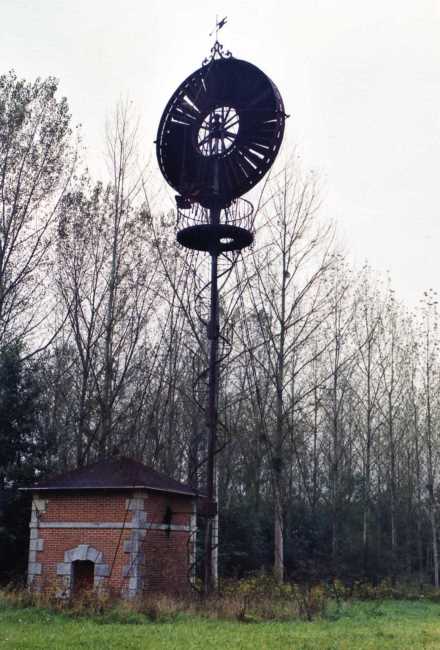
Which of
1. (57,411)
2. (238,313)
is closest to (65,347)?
(57,411)

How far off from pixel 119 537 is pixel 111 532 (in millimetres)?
264

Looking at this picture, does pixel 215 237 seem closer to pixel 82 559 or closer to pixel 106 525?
pixel 106 525

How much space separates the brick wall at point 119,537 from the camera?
614 inches

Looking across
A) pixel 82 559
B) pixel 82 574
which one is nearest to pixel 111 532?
pixel 82 559

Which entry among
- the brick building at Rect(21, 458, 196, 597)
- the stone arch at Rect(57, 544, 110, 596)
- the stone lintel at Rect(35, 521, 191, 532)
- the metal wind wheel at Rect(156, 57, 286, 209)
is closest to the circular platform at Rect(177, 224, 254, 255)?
the metal wind wheel at Rect(156, 57, 286, 209)

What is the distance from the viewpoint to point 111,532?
15906 millimetres

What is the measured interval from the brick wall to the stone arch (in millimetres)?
44

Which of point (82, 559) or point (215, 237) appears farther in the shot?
point (215, 237)

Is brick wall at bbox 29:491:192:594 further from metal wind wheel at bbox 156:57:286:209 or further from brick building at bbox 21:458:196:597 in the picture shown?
metal wind wheel at bbox 156:57:286:209

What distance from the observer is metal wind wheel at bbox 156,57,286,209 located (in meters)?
17.5

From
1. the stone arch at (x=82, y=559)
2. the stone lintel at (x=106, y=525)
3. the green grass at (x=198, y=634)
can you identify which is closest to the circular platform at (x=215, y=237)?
the stone lintel at (x=106, y=525)

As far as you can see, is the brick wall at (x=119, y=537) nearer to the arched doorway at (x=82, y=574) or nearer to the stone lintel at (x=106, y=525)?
the stone lintel at (x=106, y=525)

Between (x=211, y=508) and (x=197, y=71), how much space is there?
1105 cm

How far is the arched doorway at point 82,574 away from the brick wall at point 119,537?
0.35m
